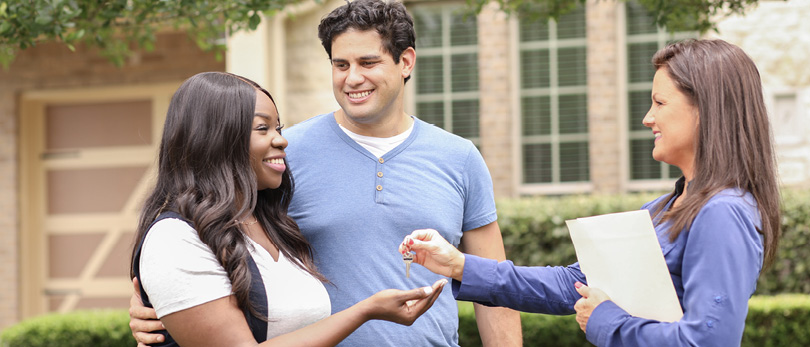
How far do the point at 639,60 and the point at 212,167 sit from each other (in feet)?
20.6

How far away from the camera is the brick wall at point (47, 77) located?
8.70 m

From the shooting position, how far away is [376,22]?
10.3 feet

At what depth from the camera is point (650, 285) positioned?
2230 mm

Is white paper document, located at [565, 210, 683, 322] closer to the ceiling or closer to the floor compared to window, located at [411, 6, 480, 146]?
closer to the floor

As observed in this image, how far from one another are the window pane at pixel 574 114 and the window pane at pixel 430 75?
1199 millimetres

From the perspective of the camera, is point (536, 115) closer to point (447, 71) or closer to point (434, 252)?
point (447, 71)

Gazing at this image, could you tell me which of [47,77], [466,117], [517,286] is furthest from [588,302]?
[47,77]

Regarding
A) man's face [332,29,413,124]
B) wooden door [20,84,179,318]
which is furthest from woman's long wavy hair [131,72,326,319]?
wooden door [20,84,179,318]

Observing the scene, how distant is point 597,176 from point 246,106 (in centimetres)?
589

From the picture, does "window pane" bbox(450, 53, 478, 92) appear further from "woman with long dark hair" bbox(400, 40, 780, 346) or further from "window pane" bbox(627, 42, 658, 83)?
"woman with long dark hair" bbox(400, 40, 780, 346)

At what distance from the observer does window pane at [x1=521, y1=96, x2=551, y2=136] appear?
8305 millimetres

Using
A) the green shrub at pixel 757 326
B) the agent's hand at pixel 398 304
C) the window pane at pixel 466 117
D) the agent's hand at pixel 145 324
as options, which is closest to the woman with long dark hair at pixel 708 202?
the agent's hand at pixel 398 304

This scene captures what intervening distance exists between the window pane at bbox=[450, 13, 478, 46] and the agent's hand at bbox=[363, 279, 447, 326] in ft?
20.0

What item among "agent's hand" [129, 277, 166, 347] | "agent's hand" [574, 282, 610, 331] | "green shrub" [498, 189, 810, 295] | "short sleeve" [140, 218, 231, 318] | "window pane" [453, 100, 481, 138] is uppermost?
"window pane" [453, 100, 481, 138]
